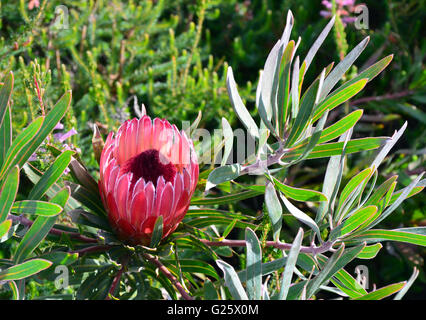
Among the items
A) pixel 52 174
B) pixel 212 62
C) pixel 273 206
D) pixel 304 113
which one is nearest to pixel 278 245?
pixel 273 206

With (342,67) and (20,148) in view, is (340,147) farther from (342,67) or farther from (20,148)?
(20,148)

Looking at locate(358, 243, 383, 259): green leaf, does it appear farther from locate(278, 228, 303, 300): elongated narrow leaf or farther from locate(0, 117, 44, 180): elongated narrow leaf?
locate(0, 117, 44, 180): elongated narrow leaf

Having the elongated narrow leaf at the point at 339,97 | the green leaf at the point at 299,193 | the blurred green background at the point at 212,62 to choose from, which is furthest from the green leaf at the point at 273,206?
the blurred green background at the point at 212,62

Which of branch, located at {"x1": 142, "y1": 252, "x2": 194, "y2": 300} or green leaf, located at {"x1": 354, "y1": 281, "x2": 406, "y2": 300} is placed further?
branch, located at {"x1": 142, "y1": 252, "x2": 194, "y2": 300}

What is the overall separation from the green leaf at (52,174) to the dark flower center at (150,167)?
81mm

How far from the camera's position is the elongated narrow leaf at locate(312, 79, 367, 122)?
1.99ft

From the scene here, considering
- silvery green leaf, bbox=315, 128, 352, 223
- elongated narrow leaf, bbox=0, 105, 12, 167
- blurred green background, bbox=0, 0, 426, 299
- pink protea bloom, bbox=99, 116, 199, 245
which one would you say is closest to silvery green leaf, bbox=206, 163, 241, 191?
pink protea bloom, bbox=99, 116, 199, 245

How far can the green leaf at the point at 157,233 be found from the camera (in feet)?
1.95

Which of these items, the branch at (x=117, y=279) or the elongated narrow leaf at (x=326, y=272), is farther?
the branch at (x=117, y=279)

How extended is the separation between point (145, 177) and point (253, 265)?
0.17m

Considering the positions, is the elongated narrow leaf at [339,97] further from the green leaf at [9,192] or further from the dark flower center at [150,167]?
the green leaf at [9,192]

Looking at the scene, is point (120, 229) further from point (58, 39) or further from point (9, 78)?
point (58, 39)

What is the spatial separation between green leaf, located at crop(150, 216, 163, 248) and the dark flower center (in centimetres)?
6
